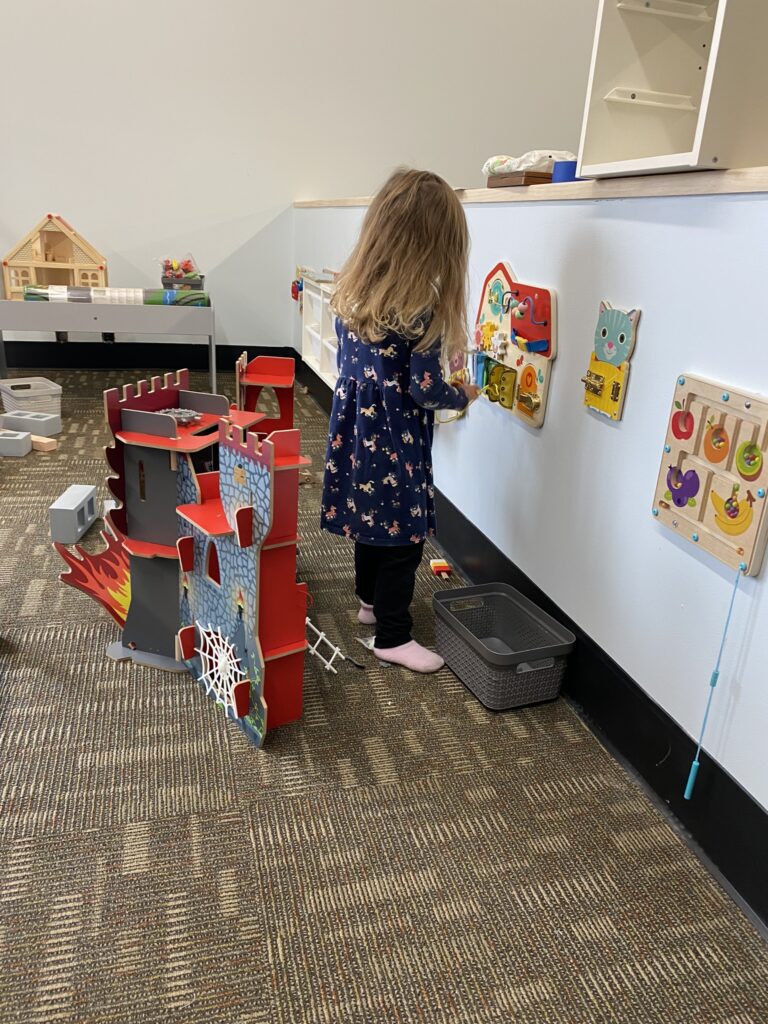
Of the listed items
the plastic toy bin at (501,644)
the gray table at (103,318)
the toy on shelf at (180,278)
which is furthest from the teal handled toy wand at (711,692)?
the toy on shelf at (180,278)

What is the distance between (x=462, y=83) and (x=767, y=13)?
3.92 m

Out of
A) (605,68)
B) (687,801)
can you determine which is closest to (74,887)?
(687,801)

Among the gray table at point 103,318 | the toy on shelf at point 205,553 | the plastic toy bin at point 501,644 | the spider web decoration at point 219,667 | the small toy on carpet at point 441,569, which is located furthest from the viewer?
the gray table at point 103,318

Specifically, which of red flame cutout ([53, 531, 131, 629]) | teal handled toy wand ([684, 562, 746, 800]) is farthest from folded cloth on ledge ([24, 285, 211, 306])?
teal handled toy wand ([684, 562, 746, 800])

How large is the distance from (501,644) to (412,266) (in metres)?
0.94

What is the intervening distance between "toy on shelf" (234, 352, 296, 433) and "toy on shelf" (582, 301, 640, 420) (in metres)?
0.76

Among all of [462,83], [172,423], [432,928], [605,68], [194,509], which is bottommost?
[432,928]

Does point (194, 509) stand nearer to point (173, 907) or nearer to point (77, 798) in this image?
point (77, 798)

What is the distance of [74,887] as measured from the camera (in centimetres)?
118

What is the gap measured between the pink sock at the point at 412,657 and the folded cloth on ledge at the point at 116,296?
2.34m

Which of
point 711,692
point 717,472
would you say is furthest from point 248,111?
point 711,692

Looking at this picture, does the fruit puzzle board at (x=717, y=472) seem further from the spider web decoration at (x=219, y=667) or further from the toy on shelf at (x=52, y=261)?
the toy on shelf at (x=52, y=261)

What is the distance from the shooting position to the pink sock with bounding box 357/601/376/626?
1.99 m

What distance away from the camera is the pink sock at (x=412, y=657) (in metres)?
1.80
